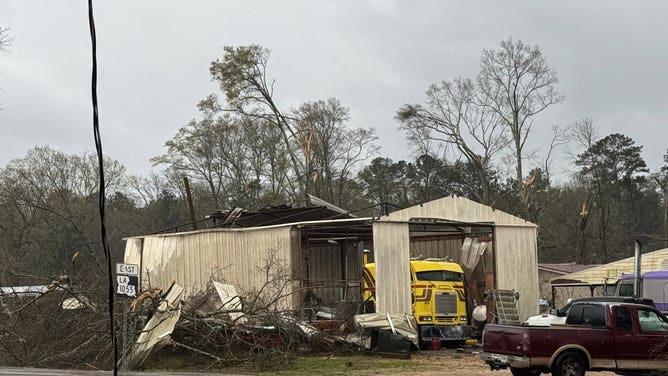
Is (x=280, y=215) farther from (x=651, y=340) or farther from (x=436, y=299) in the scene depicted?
(x=651, y=340)

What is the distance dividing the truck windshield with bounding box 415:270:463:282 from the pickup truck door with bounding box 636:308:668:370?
9425 mm

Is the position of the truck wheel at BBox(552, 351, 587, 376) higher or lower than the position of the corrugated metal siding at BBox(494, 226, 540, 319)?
lower

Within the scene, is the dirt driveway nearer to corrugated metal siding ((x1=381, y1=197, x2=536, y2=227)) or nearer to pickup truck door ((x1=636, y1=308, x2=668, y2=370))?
pickup truck door ((x1=636, y1=308, x2=668, y2=370))

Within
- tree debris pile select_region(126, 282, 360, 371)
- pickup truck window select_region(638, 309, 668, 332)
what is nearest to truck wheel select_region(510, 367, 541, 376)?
pickup truck window select_region(638, 309, 668, 332)

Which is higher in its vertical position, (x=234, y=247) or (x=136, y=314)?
(x=234, y=247)

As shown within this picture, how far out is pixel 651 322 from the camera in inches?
643

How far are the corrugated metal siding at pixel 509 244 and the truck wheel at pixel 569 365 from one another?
11.4 metres

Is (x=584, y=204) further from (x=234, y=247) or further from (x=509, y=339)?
(x=509, y=339)

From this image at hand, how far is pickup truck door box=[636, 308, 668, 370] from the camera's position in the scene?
52.2 ft

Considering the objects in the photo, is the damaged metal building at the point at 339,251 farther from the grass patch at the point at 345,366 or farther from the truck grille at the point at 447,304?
the grass patch at the point at 345,366

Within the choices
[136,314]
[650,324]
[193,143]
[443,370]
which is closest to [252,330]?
[136,314]

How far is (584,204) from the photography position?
65250mm

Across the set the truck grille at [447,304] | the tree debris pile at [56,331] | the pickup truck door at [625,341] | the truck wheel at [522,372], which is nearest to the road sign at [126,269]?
the tree debris pile at [56,331]

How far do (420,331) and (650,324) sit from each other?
29.4ft
